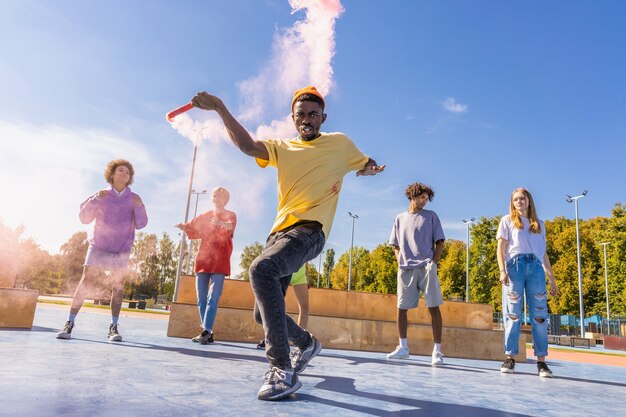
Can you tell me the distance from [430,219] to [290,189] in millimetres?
3581

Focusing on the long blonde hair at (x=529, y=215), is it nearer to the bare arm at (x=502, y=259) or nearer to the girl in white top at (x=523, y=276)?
the girl in white top at (x=523, y=276)

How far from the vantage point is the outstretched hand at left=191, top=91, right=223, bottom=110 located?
2668 millimetres

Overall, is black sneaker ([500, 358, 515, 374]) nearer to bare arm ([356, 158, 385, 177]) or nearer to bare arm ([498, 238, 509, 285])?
bare arm ([498, 238, 509, 285])

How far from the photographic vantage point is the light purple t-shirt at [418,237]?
6.00 metres

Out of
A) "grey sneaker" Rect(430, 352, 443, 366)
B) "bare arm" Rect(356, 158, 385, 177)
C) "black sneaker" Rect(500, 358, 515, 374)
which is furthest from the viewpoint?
"grey sneaker" Rect(430, 352, 443, 366)

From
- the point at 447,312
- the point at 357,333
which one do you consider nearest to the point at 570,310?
the point at 447,312

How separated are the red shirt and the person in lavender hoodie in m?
0.75

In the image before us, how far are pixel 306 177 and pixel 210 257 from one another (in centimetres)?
342

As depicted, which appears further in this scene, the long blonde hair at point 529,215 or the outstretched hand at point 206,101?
the long blonde hair at point 529,215

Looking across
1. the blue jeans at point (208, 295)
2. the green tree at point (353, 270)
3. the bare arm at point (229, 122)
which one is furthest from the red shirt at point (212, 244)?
the green tree at point (353, 270)

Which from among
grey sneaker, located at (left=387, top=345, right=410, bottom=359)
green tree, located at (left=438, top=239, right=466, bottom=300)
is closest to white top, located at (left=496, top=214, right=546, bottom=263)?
grey sneaker, located at (left=387, top=345, right=410, bottom=359)

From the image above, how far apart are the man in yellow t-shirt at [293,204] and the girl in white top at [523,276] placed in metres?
2.66

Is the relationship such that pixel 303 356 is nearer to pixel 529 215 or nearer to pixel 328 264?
pixel 529 215

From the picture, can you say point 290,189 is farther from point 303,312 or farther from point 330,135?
point 303,312
